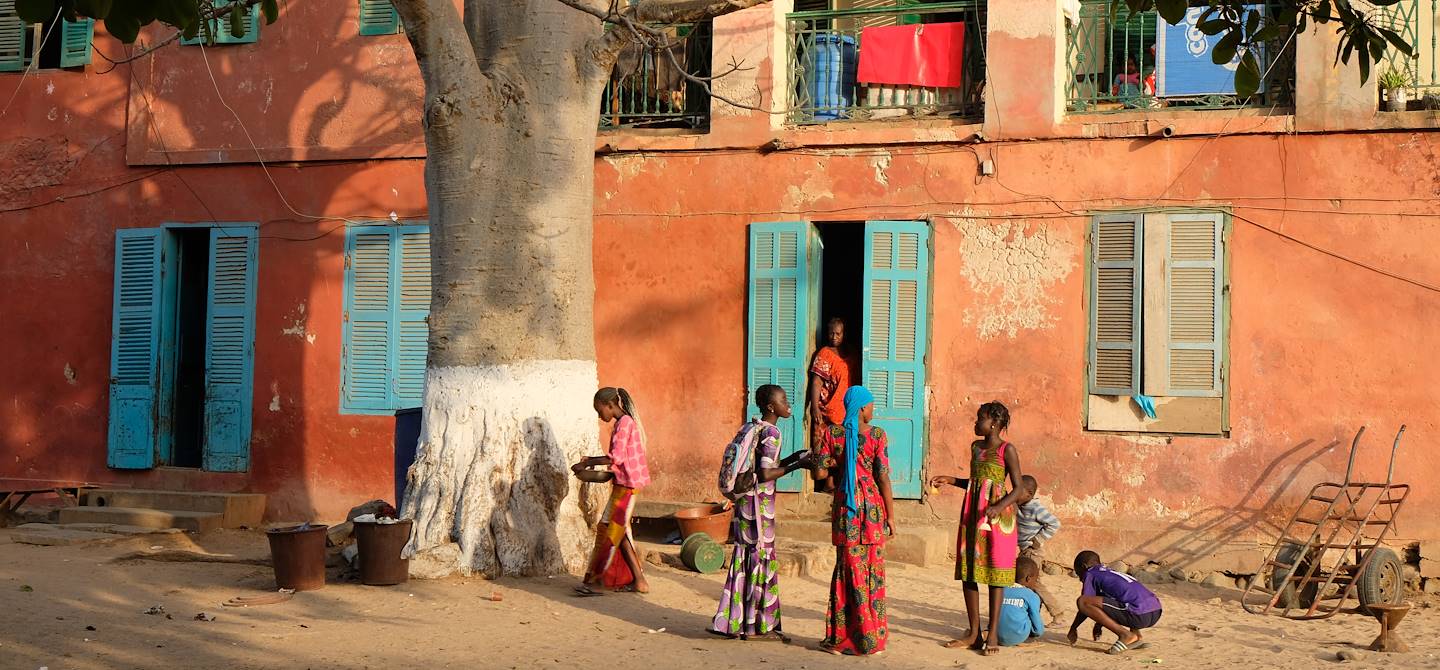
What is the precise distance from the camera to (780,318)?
35.0 feet

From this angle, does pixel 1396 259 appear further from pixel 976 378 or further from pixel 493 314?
pixel 493 314

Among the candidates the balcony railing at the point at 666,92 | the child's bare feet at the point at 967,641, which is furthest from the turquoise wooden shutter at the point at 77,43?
the child's bare feet at the point at 967,641

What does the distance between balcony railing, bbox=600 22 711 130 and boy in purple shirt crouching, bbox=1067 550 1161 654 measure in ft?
17.6

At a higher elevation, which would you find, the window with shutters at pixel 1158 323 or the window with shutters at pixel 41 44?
the window with shutters at pixel 41 44

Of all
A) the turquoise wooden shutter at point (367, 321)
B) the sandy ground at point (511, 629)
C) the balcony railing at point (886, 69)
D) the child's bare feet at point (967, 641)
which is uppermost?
the balcony railing at point (886, 69)

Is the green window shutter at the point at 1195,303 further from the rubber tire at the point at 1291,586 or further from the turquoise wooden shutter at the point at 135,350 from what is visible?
the turquoise wooden shutter at the point at 135,350

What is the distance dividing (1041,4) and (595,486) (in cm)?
459

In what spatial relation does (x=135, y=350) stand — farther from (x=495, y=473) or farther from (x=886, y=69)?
(x=886, y=69)

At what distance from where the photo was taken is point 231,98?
476 inches

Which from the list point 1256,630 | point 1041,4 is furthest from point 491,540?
point 1041,4

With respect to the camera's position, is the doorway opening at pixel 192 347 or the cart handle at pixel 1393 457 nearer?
the cart handle at pixel 1393 457

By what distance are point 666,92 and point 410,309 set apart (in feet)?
8.69

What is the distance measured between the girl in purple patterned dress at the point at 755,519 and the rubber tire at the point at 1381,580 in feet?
11.7

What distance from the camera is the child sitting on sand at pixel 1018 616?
23.1ft
